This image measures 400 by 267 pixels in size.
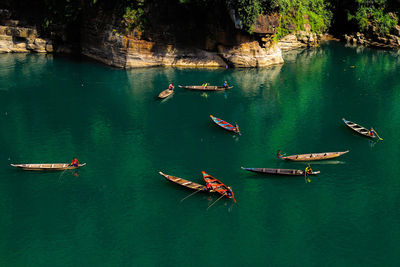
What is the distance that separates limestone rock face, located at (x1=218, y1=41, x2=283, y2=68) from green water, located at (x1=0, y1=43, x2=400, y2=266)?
2.13 meters

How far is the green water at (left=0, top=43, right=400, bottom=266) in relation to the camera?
105 feet

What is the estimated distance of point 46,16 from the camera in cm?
7406

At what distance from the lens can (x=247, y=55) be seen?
69375 mm

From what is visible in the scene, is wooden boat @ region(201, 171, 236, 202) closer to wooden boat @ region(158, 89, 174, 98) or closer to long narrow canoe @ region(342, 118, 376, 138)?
long narrow canoe @ region(342, 118, 376, 138)

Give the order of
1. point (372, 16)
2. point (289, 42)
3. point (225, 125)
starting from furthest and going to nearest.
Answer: point (372, 16)
point (289, 42)
point (225, 125)

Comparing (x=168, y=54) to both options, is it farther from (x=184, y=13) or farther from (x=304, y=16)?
(x=304, y=16)

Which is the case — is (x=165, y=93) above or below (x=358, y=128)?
above

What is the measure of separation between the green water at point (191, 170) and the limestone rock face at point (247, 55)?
2.13 meters

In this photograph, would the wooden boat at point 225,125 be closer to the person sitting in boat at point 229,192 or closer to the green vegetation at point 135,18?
the person sitting in boat at point 229,192

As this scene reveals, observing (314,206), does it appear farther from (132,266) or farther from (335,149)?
(132,266)

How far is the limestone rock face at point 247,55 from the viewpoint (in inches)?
2704

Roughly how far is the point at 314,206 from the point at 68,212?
20.9 metres

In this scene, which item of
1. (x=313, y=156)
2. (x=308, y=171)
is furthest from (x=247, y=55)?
(x=308, y=171)

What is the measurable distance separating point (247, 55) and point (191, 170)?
3351 centimetres
